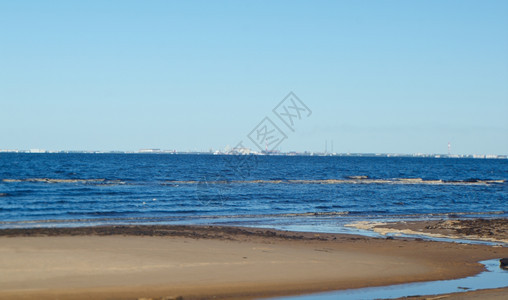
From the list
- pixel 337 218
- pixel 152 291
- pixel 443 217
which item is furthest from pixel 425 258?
pixel 443 217

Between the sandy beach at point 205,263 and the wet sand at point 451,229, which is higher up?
the sandy beach at point 205,263

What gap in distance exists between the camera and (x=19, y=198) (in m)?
35.4

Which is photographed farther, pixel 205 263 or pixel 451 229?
pixel 451 229

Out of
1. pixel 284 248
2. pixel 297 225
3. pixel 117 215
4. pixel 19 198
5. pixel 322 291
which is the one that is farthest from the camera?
pixel 19 198

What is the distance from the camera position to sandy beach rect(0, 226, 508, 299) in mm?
11086

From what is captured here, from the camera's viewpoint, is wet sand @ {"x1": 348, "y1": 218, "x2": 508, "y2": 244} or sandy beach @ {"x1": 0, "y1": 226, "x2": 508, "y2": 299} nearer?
sandy beach @ {"x1": 0, "y1": 226, "x2": 508, "y2": 299}

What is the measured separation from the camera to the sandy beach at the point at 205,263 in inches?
436

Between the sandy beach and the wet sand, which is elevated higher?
the sandy beach

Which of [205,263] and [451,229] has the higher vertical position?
[205,263]

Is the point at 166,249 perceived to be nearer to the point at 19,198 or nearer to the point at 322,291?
the point at 322,291

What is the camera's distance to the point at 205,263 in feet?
44.7

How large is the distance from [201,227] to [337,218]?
9.24 meters

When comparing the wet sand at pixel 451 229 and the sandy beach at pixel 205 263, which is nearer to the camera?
the sandy beach at pixel 205 263

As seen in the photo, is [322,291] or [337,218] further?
[337,218]
